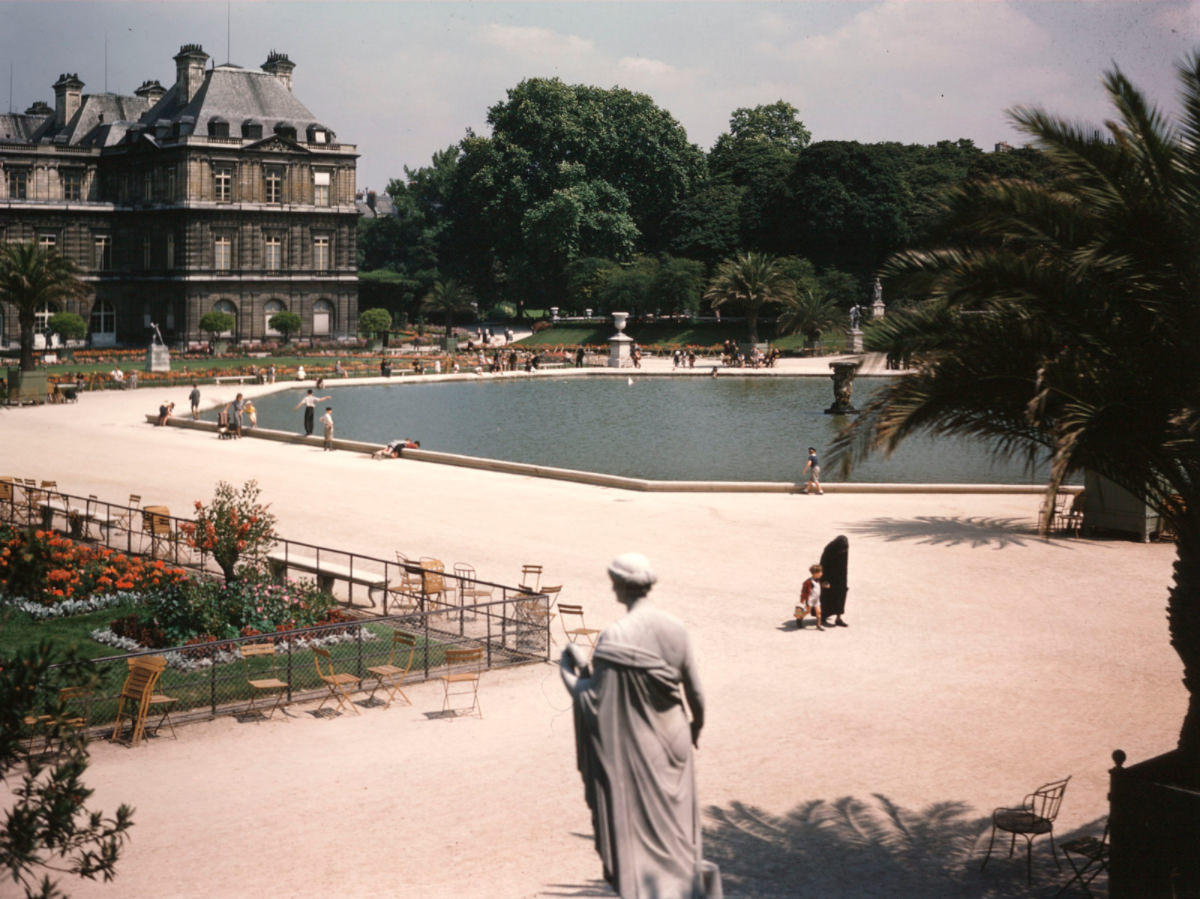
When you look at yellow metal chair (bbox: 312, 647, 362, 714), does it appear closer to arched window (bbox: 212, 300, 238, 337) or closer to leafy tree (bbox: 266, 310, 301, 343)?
leafy tree (bbox: 266, 310, 301, 343)

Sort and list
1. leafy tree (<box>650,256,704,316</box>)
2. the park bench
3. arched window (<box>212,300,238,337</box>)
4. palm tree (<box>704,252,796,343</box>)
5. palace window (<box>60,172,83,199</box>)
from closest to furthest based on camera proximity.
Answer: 1. the park bench
2. palm tree (<box>704,252,796,343</box>)
3. arched window (<box>212,300,238,337</box>)
4. palace window (<box>60,172,83,199</box>)
5. leafy tree (<box>650,256,704,316</box>)

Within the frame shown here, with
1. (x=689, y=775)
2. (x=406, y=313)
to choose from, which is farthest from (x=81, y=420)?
(x=406, y=313)

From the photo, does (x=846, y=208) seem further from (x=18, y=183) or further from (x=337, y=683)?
(x=337, y=683)

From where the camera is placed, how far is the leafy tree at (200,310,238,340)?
80.2m

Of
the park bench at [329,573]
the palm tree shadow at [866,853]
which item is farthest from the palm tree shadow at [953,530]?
the palm tree shadow at [866,853]

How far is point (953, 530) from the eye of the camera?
24.2 meters

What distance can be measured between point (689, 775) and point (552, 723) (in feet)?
26.0

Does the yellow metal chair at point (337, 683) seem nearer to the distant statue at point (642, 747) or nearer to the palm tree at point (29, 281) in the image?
the distant statue at point (642, 747)

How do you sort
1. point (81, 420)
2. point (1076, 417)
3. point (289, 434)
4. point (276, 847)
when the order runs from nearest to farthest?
point (1076, 417) < point (276, 847) < point (289, 434) < point (81, 420)

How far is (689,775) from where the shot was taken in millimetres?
5957

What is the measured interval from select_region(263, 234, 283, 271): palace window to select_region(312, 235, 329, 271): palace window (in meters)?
2.17

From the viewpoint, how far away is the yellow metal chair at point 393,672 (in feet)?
48.3

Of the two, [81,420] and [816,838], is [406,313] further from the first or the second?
[816,838]

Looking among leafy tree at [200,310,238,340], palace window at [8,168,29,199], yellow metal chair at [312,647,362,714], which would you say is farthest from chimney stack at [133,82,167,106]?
yellow metal chair at [312,647,362,714]
